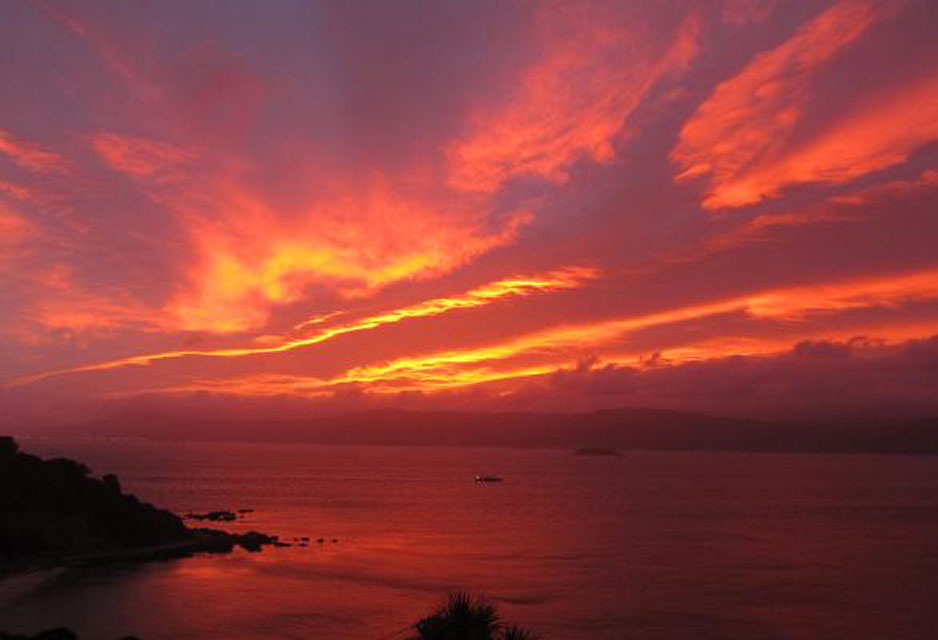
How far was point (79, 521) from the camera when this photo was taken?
8094 cm

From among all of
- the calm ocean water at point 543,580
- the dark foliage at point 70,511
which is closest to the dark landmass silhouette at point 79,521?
the dark foliage at point 70,511

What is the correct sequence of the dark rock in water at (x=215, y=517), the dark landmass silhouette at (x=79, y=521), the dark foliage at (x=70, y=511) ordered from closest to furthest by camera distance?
the dark landmass silhouette at (x=79, y=521) → the dark foliage at (x=70, y=511) → the dark rock in water at (x=215, y=517)

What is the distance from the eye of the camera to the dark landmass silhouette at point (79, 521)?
74.2 metres

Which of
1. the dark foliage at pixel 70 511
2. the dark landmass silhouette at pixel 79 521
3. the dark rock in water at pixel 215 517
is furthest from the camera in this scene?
the dark rock in water at pixel 215 517

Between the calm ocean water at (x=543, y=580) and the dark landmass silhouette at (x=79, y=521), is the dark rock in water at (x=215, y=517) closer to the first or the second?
the calm ocean water at (x=543, y=580)

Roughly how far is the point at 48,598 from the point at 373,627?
77.8 ft

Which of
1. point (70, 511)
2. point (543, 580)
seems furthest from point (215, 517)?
point (543, 580)

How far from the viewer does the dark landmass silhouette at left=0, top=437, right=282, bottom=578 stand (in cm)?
7419

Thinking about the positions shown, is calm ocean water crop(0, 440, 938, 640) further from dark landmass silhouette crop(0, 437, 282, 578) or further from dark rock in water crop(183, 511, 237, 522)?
dark landmass silhouette crop(0, 437, 282, 578)

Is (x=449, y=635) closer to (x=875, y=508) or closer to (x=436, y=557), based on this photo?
(x=436, y=557)

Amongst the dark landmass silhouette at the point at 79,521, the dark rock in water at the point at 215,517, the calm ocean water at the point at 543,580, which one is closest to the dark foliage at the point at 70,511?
the dark landmass silhouette at the point at 79,521

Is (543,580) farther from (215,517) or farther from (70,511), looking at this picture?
(215,517)

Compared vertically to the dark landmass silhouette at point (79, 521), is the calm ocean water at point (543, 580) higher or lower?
lower

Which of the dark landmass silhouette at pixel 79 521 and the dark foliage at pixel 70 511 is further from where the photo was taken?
the dark foliage at pixel 70 511
